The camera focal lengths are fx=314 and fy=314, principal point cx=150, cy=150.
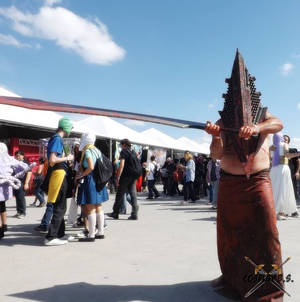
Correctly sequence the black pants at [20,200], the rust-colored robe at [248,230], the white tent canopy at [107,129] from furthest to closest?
the white tent canopy at [107,129] < the black pants at [20,200] < the rust-colored robe at [248,230]

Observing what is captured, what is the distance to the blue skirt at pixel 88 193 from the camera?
189 inches

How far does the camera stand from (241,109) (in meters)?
2.51

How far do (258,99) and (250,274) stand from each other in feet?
4.64

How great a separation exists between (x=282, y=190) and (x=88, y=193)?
429cm

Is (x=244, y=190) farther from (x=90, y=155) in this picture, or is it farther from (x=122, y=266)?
(x=90, y=155)

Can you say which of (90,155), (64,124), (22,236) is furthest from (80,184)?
(22,236)

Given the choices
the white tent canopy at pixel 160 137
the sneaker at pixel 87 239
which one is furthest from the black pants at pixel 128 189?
the white tent canopy at pixel 160 137

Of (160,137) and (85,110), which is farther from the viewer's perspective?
(160,137)

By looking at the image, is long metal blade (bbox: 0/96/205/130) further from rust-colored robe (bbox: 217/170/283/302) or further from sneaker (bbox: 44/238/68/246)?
sneaker (bbox: 44/238/68/246)

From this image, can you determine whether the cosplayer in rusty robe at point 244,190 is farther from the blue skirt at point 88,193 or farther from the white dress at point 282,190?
the white dress at point 282,190

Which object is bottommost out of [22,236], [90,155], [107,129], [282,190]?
[22,236]

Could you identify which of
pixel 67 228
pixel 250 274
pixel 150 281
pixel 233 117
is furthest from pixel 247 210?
pixel 67 228

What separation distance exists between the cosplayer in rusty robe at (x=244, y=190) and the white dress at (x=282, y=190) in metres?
4.53

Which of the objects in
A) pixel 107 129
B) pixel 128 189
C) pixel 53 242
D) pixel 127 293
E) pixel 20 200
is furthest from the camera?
pixel 107 129
